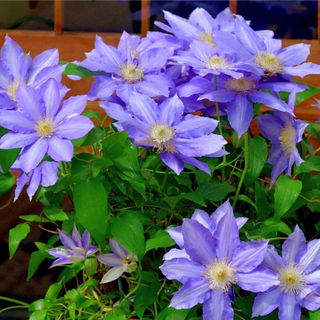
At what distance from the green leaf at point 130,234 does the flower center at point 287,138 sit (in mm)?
168

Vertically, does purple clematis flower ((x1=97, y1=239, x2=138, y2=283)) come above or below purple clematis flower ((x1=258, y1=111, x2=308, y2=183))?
below

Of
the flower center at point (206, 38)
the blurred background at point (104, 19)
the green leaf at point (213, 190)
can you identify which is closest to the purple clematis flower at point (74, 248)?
the green leaf at point (213, 190)

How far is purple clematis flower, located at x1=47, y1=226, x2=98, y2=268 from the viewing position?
2.80 feet

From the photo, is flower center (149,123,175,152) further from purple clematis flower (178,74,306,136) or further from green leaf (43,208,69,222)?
green leaf (43,208,69,222)

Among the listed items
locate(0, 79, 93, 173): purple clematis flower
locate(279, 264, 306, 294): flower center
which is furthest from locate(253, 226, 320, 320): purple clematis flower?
locate(0, 79, 93, 173): purple clematis flower

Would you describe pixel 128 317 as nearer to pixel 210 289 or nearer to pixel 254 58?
pixel 210 289

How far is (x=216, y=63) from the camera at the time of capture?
775mm

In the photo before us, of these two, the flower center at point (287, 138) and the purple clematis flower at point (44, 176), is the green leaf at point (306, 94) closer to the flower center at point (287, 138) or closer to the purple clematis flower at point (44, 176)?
the flower center at point (287, 138)

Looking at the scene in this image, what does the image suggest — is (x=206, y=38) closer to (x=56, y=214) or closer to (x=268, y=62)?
(x=268, y=62)

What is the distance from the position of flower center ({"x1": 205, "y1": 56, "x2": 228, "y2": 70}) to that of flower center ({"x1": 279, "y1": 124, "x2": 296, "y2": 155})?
96mm

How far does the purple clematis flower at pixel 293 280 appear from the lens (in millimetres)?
738

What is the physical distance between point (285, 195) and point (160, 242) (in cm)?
13

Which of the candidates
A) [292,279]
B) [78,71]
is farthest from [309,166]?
[78,71]

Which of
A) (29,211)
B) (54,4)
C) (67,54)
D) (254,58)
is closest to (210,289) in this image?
(254,58)
